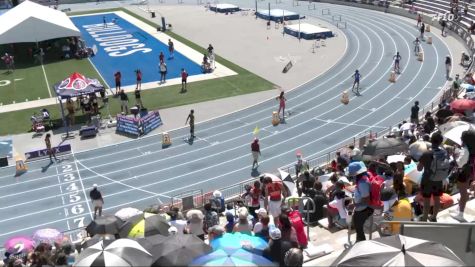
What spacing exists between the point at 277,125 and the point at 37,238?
13833 mm

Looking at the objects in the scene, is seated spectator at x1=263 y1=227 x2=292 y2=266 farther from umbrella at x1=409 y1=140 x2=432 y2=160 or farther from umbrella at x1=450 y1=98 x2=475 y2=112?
umbrella at x1=450 y1=98 x2=475 y2=112

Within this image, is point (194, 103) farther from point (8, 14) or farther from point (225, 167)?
point (8, 14)

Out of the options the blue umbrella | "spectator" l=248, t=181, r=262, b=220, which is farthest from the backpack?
"spectator" l=248, t=181, r=262, b=220

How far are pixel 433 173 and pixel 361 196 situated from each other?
1.44 metres

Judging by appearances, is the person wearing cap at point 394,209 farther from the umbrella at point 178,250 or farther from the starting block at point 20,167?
the starting block at point 20,167

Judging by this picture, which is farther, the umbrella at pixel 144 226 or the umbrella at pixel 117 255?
the umbrella at pixel 144 226

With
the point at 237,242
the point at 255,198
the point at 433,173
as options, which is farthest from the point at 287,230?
the point at 255,198

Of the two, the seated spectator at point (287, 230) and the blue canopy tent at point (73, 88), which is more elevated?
the seated spectator at point (287, 230)

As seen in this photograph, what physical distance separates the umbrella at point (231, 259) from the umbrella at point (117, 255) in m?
1.35

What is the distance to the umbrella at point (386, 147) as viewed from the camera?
15.7m

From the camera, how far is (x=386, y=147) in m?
15.7

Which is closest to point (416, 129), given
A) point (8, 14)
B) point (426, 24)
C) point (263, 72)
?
point (263, 72)

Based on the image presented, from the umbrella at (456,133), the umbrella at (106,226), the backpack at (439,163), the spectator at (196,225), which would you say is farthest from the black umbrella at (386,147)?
the umbrella at (106,226)

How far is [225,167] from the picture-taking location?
2175cm
